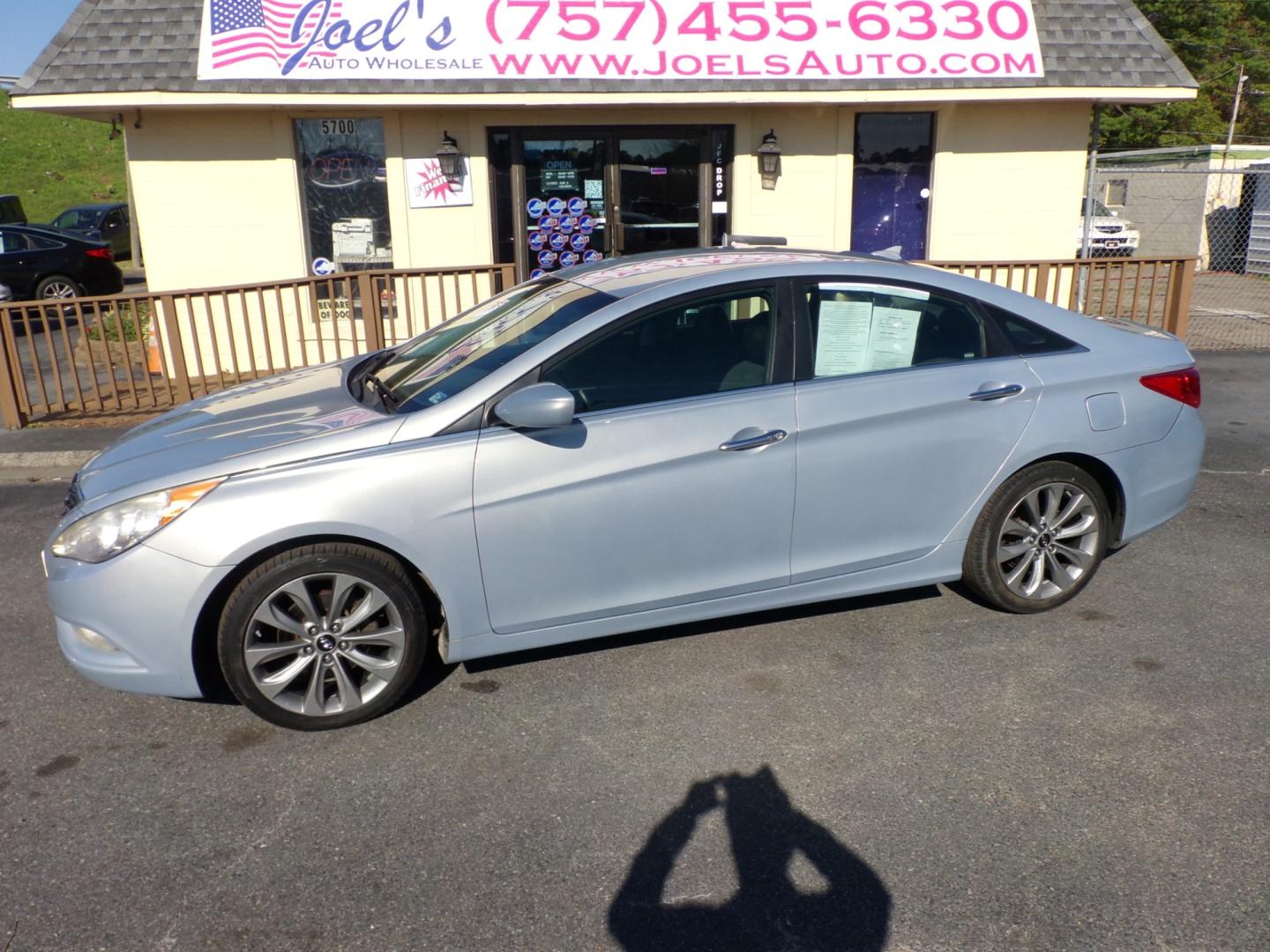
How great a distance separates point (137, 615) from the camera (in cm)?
358

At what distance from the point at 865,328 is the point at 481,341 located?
1608mm

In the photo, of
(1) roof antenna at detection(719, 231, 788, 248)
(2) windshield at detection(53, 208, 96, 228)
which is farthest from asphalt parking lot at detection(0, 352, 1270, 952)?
(2) windshield at detection(53, 208, 96, 228)

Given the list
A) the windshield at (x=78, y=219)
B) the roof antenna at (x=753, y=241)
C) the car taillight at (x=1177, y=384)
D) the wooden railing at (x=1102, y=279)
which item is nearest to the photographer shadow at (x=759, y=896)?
the car taillight at (x=1177, y=384)

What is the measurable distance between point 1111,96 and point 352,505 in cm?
911

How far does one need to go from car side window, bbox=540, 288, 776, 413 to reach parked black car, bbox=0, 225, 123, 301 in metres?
15.6

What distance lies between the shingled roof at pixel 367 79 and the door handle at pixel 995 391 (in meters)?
6.25

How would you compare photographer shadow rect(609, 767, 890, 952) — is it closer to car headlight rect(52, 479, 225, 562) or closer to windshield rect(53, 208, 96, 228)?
car headlight rect(52, 479, 225, 562)

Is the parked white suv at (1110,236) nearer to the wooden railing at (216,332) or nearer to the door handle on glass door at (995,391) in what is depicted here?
the wooden railing at (216,332)

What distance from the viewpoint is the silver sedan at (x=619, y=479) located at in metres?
3.64

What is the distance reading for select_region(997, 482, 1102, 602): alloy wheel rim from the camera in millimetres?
4590

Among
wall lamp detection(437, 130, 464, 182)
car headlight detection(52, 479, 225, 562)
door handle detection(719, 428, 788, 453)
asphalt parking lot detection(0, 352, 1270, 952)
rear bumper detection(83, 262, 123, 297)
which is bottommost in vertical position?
asphalt parking lot detection(0, 352, 1270, 952)

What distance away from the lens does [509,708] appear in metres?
4.01

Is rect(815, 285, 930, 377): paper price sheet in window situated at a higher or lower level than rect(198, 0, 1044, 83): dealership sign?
lower

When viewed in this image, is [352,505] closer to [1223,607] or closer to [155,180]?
[1223,607]
